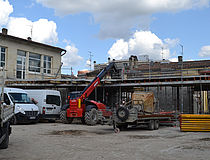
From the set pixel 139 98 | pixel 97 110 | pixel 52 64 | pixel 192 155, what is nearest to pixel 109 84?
pixel 97 110

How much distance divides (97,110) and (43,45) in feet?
42.6

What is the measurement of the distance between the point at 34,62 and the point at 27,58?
1.04m

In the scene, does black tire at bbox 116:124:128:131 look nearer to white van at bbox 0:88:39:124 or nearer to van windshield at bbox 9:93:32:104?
white van at bbox 0:88:39:124

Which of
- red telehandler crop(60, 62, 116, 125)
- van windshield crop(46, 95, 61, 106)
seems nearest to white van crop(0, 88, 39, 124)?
van windshield crop(46, 95, 61, 106)

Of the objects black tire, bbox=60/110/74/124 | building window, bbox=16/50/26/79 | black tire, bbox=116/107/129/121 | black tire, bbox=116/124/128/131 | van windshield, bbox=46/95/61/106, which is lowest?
black tire, bbox=116/124/128/131

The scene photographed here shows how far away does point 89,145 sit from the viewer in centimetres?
962

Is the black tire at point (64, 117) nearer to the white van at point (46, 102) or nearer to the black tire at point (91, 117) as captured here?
the white van at point (46, 102)

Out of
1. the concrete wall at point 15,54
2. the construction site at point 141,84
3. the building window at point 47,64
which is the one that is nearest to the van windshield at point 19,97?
the construction site at point 141,84

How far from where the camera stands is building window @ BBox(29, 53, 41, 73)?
90.0 ft

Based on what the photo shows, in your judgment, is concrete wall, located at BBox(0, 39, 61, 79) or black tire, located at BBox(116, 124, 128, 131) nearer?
black tire, located at BBox(116, 124, 128, 131)

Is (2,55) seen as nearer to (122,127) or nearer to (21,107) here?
(21,107)

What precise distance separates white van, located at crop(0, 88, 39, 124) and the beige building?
722 cm

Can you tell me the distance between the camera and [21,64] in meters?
26.5

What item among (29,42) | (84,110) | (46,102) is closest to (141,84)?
(84,110)
